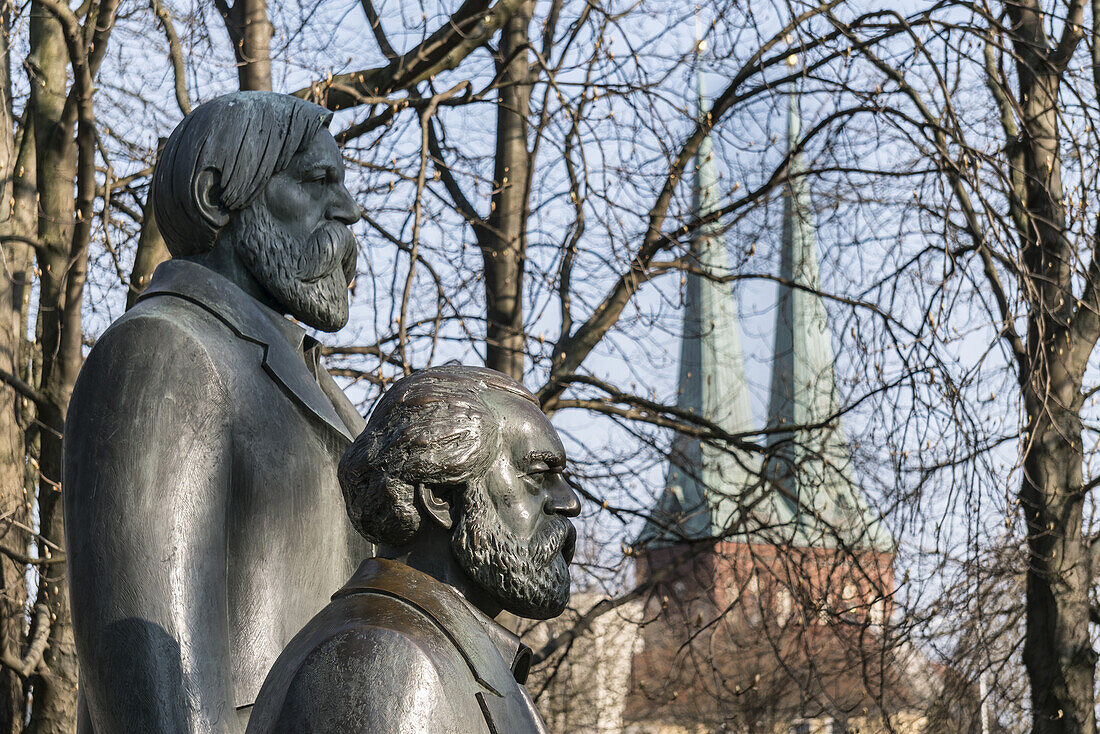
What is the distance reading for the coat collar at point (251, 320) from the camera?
314 cm

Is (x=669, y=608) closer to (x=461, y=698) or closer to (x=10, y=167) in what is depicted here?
(x=10, y=167)

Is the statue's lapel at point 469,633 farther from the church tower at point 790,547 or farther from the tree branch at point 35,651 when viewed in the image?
the church tower at point 790,547

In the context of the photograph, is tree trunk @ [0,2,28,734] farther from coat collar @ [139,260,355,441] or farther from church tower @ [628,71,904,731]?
coat collar @ [139,260,355,441]

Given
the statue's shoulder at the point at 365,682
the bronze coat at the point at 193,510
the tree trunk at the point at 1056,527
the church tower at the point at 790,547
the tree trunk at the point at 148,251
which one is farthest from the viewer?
the church tower at the point at 790,547

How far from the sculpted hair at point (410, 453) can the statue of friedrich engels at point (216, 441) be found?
0.51 meters

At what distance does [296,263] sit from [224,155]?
0.25 m

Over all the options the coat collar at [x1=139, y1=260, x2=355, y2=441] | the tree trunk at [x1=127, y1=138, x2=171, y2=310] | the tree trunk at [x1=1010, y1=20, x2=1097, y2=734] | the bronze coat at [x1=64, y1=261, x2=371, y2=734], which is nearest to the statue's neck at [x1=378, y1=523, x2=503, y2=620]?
the bronze coat at [x1=64, y1=261, x2=371, y2=734]

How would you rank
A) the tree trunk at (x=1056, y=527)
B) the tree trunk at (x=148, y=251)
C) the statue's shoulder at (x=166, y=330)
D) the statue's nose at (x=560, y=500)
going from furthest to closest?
the tree trunk at (x=1056, y=527) → the tree trunk at (x=148, y=251) → the statue's shoulder at (x=166, y=330) → the statue's nose at (x=560, y=500)

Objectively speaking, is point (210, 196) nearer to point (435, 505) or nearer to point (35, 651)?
point (435, 505)

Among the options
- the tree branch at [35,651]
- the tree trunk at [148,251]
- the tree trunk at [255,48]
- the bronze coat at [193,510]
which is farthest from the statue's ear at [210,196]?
the tree branch at [35,651]

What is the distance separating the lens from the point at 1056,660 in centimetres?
988

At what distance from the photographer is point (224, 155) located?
324cm

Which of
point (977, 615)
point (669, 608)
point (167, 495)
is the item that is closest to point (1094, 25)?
point (977, 615)

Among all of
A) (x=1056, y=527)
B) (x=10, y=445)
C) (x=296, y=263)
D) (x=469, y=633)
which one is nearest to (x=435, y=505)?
(x=469, y=633)
